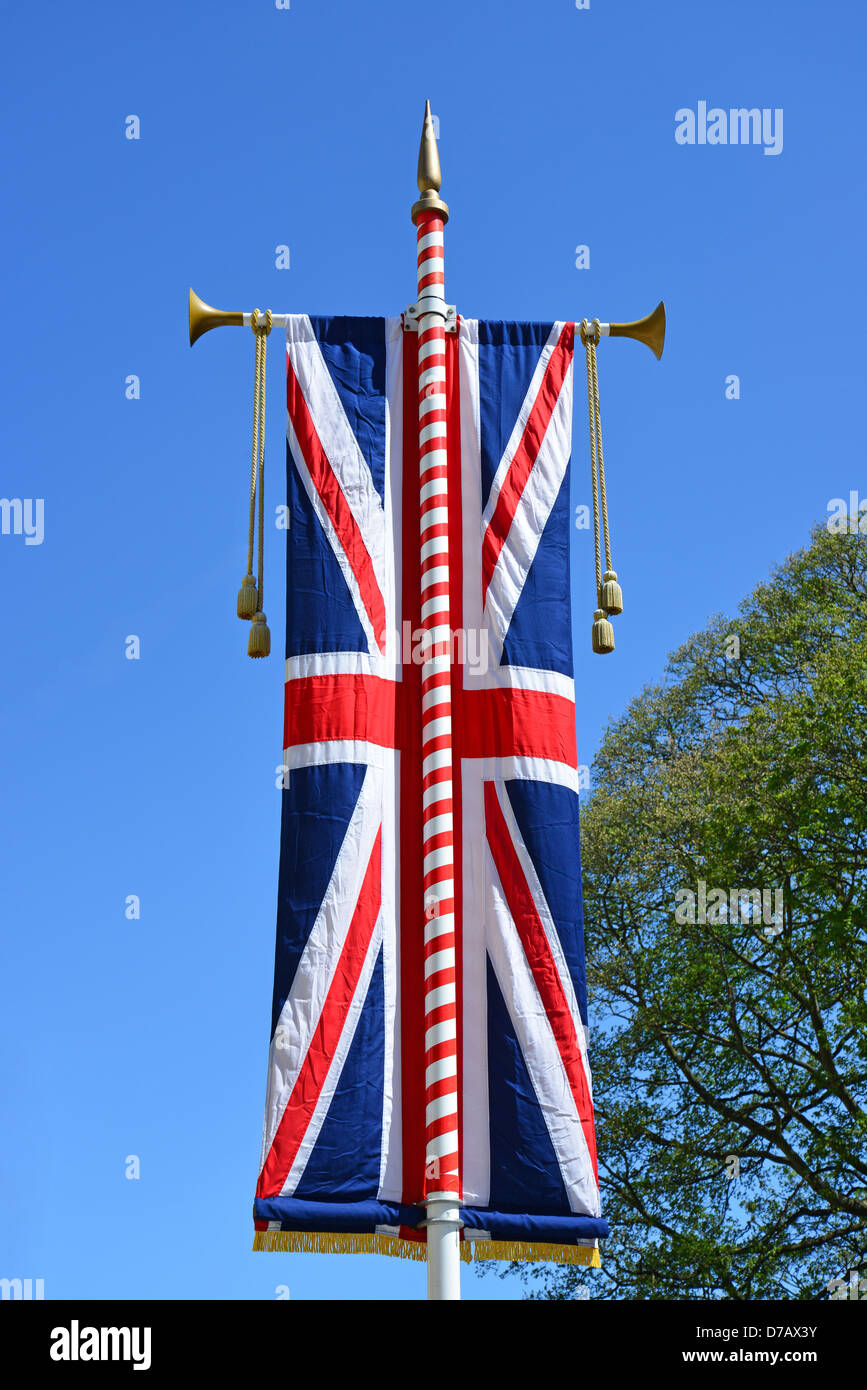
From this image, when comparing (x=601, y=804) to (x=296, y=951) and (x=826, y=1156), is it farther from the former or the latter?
(x=296, y=951)

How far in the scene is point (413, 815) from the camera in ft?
21.2

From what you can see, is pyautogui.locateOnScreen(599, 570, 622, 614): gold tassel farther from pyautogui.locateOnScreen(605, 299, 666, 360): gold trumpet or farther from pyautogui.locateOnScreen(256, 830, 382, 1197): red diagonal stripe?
pyautogui.locateOnScreen(256, 830, 382, 1197): red diagonal stripe

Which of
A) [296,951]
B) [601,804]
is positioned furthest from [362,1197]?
[601,804]

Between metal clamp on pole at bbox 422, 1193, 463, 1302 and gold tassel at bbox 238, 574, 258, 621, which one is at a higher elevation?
gold tassel at bbox 238, 574, 258, 621

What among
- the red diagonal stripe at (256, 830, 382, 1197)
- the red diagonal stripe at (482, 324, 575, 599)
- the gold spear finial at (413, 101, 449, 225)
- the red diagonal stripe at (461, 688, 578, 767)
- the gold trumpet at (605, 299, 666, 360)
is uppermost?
the gold spear finial at (413, 101, 449, 225)

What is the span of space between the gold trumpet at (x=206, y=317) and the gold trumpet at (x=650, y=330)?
6.17 feet

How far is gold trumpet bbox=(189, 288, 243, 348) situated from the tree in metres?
10.7

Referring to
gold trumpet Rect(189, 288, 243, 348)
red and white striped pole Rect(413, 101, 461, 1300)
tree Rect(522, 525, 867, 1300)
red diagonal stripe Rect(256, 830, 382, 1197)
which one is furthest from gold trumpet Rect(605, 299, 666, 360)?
tree Rect(522, 525, 867, 1300)

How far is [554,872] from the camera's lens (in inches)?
252

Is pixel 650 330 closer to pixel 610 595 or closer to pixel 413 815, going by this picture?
pixel 610 595

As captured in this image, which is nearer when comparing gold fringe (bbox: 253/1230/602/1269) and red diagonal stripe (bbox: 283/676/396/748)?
gold fringe (bbox: 253/1230/602/1269)

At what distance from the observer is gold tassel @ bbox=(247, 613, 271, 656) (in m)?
6.83

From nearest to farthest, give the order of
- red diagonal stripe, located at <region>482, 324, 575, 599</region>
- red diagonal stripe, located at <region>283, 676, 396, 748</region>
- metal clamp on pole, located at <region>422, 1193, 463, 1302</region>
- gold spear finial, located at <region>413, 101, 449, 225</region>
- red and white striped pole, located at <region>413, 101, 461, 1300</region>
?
1. metal clamp on pole, located at <region>422, 1193, 463, 1302</region>
2. red and white striped pole, located at <region>413, 101, 461, 1300</region>
3. red diagonal stripe, located at <region>283, 676, 396, 748</region>
4. red diagonal stripe, located at <region>482, 324, 575, 599</region>
5. gold spear finial, located at <region>413, 101, 449, 225</region>

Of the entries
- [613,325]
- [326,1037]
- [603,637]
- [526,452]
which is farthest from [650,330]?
[326,1037]
